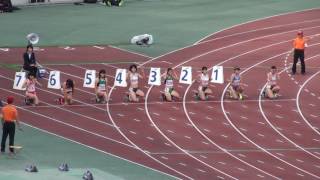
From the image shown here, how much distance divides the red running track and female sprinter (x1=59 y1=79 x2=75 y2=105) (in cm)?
37

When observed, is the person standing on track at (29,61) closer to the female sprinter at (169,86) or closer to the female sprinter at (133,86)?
the female sprinter at (133,86)

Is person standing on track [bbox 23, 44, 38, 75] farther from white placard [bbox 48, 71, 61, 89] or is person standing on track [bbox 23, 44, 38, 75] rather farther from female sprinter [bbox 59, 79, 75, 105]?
female sprinter [bbox 59, 79, 75, 105]

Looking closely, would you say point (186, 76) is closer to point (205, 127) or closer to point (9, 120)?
point (205, 127)

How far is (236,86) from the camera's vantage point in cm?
3528

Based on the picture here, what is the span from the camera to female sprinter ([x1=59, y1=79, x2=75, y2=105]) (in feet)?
111

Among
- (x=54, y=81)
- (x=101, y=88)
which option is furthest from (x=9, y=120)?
(x=54, y=81)

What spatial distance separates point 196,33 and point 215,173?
67.2 ft

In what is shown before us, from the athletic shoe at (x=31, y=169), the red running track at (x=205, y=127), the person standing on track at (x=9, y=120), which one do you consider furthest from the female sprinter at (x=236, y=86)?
the athletic shoe at (x=31, y=169)

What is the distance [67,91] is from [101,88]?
121 cm

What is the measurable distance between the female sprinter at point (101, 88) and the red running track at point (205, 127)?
0.45 metres

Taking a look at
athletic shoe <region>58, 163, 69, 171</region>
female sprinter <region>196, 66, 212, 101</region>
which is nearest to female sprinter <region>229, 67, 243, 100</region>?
female sprinter <region>196, 66, 212, 101</region>

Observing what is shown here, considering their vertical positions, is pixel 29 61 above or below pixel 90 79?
above

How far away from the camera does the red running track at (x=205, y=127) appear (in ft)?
91.5

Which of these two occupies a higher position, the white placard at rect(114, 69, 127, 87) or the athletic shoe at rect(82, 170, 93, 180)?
the white placard at rect(114, 69, 127, 87)
